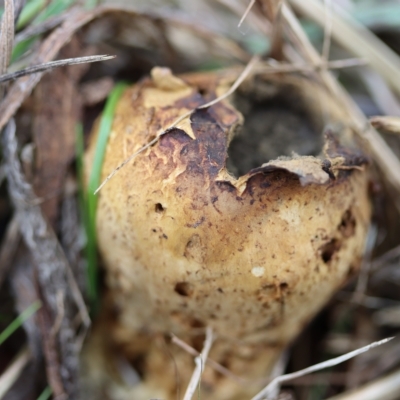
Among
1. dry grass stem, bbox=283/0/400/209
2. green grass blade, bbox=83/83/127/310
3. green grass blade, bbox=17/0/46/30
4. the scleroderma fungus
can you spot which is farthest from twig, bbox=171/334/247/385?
green grass blade, bbox=17/0/46/30

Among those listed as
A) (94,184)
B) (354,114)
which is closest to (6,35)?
(94,184)

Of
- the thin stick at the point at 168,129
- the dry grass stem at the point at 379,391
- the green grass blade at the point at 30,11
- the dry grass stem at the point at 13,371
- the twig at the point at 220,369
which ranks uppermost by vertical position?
the green grass blade at the point at 30,11

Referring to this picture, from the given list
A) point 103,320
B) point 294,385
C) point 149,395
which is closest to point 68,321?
A: point 103,320

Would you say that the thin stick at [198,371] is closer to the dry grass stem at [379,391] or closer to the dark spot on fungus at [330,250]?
the dark spot on fungus at [330,250]

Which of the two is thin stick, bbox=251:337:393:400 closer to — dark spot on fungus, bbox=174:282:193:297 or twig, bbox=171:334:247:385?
twig, bbox=171:334:247:385

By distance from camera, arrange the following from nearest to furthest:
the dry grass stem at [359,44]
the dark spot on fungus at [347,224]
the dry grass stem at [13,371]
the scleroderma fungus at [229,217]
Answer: the scleroderma fungus at [229,217], the dark spot on fungus at [347,224], the dry grass stem at [13,371], the dry grass stem at [359,44]

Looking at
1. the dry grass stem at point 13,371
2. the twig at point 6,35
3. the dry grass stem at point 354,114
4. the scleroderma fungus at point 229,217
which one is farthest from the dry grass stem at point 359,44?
the dry grass stem at point 13,371

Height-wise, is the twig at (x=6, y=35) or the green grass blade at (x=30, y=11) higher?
the green grass blade at (x=30, y=11)

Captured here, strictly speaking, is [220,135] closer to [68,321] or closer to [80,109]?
[80,109]
